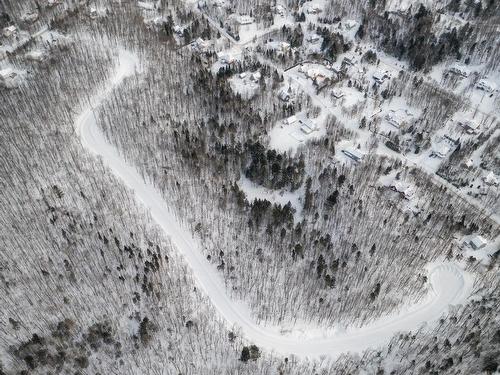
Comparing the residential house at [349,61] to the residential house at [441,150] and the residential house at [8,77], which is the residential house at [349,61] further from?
the residential house at [8,77]

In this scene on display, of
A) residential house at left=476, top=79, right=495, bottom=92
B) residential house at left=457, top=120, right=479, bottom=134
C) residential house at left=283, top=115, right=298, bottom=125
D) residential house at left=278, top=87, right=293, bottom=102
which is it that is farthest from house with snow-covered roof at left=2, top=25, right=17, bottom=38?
residential house at left=476, top=79, right=495, bottom=92

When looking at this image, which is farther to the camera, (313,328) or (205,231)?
(205,231)

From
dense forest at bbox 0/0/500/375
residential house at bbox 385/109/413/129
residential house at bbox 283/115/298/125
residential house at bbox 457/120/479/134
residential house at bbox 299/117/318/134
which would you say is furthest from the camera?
residential house at bbox 385/109/413/129

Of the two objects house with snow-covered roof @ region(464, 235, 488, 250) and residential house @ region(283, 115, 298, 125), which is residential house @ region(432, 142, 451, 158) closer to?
house with snow-covered roof @ region(464, 235, 488, 250)

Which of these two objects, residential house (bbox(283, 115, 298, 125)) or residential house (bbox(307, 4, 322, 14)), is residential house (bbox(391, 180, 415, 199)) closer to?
residential house (bbox(283, 115, 298, 125))

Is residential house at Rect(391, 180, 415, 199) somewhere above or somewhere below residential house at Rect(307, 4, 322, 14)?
below

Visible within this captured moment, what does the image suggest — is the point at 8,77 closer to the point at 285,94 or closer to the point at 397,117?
the point at 285,94

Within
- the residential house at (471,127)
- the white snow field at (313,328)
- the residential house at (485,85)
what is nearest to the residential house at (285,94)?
the residential house at (471,127)

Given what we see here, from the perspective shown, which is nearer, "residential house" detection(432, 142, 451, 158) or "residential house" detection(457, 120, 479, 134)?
"residential house" detection(432, 142, 451, 158)

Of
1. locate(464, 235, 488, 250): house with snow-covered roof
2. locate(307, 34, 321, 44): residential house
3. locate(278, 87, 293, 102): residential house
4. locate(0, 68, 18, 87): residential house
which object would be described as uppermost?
locate(307, 34, 321, 44): residential house

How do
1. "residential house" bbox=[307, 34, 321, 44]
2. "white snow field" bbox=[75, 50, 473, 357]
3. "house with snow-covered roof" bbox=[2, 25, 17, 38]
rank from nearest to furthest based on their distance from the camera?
"white snow field" bbox=[75, 50, 473, 357], "house with snow-covered roof" bbox=[2, 25, 17, 38], "residential house" bbox=[307, 34, 321, 44]

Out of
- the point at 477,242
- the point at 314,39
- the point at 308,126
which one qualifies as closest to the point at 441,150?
the point at 477,242
